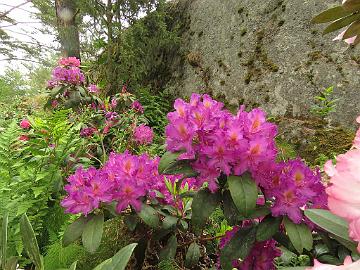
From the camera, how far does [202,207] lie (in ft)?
3.14

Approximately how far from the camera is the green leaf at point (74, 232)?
99 centimetres

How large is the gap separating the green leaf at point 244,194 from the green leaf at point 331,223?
32 centimetres


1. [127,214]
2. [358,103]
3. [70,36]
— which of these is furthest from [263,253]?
[70,36]

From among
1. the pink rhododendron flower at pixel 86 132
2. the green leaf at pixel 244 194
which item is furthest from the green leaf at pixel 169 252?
the pink rhododendron flower at pixel 86 132

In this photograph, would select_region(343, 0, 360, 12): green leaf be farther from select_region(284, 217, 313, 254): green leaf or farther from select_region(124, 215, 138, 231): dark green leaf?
select_region(124, 215, 138, 231): dark green leaf

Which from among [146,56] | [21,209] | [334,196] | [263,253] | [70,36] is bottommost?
[263,253]

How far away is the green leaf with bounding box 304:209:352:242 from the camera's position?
476mm

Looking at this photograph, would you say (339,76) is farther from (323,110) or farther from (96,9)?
(96,9)

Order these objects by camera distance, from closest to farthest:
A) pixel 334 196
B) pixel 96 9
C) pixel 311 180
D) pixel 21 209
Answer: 1. pixel 334 196
2. pixel 311 180
3. pixel 21 209
4. pixel 96 9

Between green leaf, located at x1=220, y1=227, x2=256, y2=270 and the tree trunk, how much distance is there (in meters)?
5.31

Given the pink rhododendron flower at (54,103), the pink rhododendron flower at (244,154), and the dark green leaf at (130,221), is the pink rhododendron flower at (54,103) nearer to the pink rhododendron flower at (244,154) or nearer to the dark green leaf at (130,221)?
the dark green leaf at (130,221)

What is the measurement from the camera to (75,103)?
10.0 feet

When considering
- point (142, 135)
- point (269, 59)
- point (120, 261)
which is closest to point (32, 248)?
point (120, 261)

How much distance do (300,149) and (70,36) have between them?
429 cm
